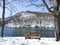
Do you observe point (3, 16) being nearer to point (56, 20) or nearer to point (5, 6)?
point (5, 6)

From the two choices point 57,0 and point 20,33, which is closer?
point 57,0

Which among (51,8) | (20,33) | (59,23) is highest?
(51,8)

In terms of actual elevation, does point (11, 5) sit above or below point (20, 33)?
above

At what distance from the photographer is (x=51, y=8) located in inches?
403

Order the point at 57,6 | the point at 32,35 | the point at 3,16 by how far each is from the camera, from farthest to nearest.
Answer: the point at 3,16
the point at 32,35
the point at 57,6

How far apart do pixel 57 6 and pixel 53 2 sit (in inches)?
16.0

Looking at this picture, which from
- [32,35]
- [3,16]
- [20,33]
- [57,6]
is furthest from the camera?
[20,33]

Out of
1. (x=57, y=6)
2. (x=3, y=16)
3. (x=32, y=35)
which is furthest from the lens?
(x=3, y=16)

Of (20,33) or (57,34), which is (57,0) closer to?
(57,34)

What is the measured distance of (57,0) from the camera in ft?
32.6

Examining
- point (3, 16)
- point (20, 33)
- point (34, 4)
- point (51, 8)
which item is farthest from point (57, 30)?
point (20, 33)

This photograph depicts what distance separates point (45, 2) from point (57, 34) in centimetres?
237

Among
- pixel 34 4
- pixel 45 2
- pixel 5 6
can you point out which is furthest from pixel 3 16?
pixel 45 2

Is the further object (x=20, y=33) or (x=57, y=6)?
(x=20, y=33)
